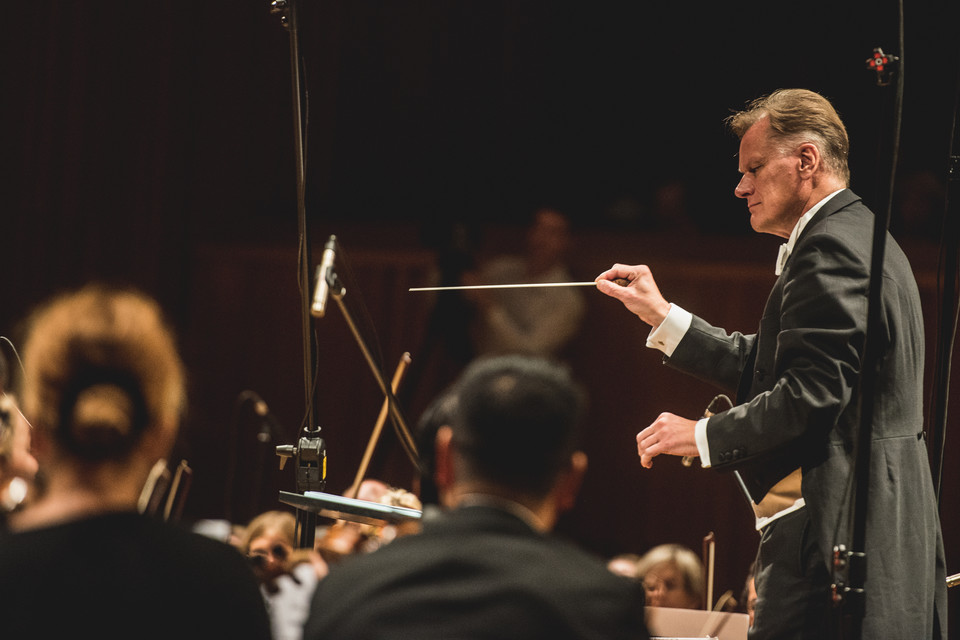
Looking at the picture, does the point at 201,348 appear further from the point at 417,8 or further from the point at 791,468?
the point at 791,468

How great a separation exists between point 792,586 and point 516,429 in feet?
3.32

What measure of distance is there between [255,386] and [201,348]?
1.10 ft

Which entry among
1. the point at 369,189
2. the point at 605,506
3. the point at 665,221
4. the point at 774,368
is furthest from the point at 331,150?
the point at 774,368

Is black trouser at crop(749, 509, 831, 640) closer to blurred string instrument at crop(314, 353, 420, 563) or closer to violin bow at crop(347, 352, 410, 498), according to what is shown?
violin bow at crop(347, 352, 410, 498)

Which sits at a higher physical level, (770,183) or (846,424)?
(770,183)

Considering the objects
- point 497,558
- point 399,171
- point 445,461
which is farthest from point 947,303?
point 399,171

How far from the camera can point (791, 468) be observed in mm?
2125

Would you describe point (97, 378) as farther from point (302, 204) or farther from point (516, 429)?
point (302, 204)

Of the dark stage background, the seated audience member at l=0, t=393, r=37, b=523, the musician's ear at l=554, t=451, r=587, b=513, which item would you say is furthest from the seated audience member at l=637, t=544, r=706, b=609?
the musician's ear at l=554, t=451, r=587, b=513

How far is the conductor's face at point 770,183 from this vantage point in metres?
2.34

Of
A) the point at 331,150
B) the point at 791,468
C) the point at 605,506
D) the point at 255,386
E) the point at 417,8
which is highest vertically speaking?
the point at 417,8

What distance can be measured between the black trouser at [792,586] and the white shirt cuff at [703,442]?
198 millimetres

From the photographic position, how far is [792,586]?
207 cm

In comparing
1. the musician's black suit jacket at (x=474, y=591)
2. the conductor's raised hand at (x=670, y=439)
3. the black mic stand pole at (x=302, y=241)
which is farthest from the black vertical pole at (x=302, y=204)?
the musician's black suit jacket at (x=474, y=591)
